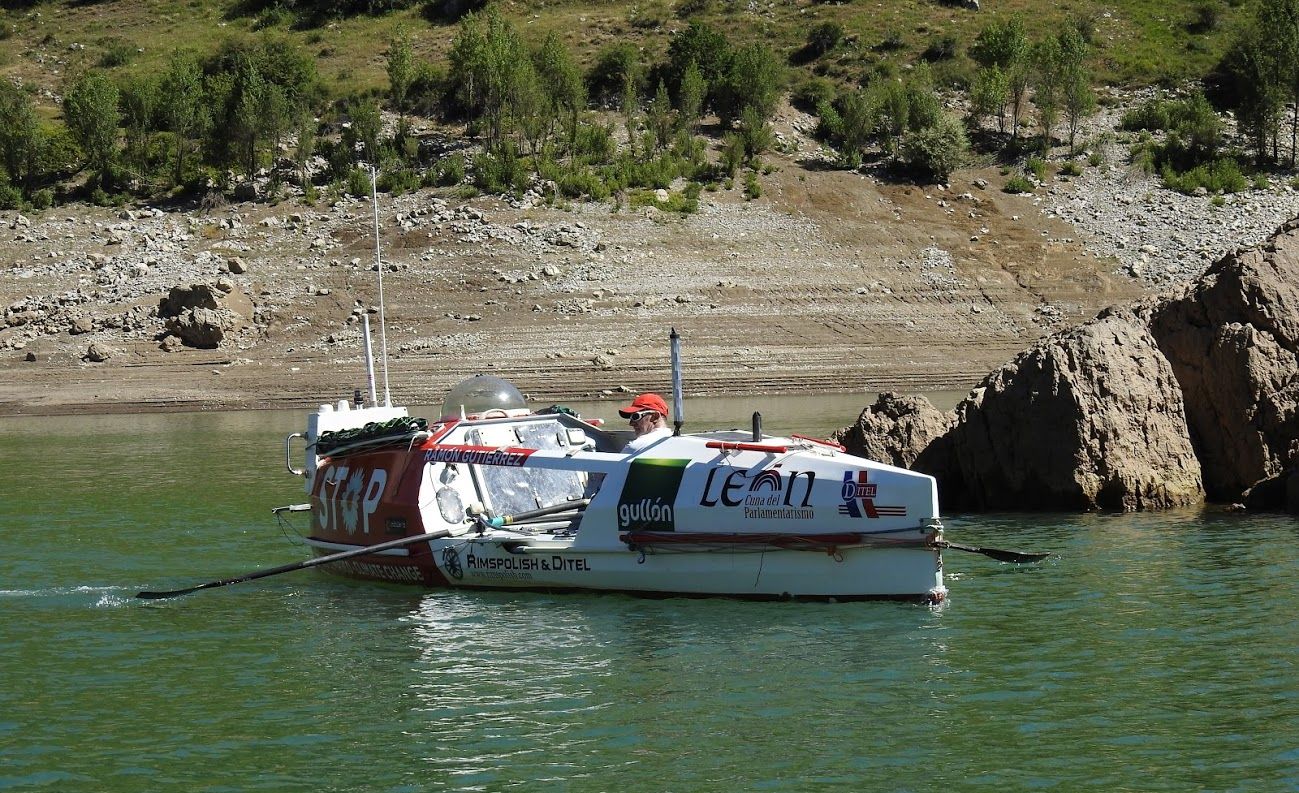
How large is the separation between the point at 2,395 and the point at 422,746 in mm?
39664

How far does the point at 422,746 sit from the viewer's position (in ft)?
36.2

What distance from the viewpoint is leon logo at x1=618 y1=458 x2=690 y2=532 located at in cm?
1473

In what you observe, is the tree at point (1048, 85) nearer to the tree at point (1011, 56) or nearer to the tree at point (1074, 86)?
the tree at point (1074, 86)

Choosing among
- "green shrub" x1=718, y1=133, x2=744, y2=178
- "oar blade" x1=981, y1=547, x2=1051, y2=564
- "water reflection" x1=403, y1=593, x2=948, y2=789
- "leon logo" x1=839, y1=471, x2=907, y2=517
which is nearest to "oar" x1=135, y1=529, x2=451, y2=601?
"water reflection" x1=403, y1=593, x2=948, y2=789

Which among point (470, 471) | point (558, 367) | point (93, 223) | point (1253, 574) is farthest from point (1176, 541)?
point (93, 223)

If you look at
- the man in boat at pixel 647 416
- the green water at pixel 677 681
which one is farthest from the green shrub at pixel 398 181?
the man in boat at pixel 647 416

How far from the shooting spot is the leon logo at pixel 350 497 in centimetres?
1705

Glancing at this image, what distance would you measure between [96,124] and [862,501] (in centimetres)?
5551

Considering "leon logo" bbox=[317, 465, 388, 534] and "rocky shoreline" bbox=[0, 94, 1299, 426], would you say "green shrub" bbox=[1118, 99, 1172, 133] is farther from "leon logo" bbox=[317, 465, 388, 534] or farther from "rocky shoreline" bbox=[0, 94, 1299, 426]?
"leon logo" bbox=[317, 465, 388, 534]

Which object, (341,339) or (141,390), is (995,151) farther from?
(141,390)

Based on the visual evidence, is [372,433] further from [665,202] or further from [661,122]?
[661,122]

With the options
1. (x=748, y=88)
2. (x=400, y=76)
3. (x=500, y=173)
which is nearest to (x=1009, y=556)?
(x=500, y=173)

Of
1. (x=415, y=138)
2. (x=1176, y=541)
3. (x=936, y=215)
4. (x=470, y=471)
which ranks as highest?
(x=415, y=138)

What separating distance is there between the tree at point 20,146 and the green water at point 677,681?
47.9 meters
